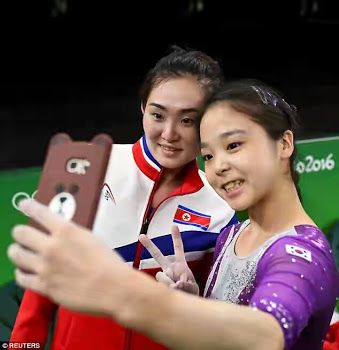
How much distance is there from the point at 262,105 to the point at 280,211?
16 cm

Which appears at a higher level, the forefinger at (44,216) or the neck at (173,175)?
the forefinger at (44,216)

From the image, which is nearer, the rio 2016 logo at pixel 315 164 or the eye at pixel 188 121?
the eye at pixel 188 121

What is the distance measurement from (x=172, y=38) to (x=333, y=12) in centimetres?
107

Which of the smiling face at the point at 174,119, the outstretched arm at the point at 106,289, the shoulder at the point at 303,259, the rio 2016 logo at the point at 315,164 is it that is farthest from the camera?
the rio 2016 logo at the point at 315,164

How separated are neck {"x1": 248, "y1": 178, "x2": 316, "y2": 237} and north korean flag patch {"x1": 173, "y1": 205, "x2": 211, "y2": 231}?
0.87 feet

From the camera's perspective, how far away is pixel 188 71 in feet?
3.83

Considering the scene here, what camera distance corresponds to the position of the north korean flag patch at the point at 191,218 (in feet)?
3.94

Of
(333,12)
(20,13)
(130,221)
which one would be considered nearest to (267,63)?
(333,12)

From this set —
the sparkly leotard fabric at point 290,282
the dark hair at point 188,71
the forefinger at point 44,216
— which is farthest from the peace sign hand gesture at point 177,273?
the forefinger at point 44,216

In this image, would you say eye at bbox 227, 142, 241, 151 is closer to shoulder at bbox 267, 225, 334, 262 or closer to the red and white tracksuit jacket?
shoulder at bbox 267, 225, 334, 262

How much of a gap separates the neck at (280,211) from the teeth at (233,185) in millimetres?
53

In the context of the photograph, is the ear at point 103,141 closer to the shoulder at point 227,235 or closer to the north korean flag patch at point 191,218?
the shoulder at point 227,235

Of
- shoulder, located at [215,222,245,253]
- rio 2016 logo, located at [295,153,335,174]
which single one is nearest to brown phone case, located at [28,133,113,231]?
shoulder, located at [215,222,245,253]

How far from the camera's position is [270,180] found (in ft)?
2.96
